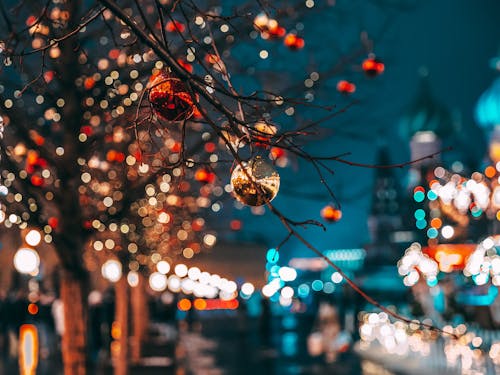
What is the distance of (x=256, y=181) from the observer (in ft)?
14.3

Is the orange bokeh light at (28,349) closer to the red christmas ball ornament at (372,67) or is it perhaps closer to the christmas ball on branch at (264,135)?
the red christmas ball ornament at (372,67)

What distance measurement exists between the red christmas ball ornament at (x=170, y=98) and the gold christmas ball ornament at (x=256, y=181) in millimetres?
390

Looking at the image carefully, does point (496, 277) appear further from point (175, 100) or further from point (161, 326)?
point (175, 100)

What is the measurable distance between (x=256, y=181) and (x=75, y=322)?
23.2 ft

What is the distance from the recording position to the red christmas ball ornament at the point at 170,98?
14.4ft

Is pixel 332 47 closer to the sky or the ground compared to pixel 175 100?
closer to the sky

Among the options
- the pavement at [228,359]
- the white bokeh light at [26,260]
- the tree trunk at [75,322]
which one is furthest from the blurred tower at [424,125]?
the tree trunk at [75,322]

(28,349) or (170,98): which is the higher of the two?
(170,98)

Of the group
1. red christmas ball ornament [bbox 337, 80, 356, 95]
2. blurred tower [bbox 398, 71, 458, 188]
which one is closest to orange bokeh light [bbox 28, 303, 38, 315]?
red christmas ball ornament [bbox 337, 80, 356, 95]

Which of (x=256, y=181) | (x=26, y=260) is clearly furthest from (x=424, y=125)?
(x=256, y=181)

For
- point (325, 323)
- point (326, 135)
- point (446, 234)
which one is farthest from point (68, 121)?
point (446, 234)

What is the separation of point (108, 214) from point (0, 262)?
3047 cm

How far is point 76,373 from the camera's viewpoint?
35.6 feet

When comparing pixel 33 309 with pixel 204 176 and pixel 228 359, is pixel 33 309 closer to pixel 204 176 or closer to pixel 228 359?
pixel 228 359
